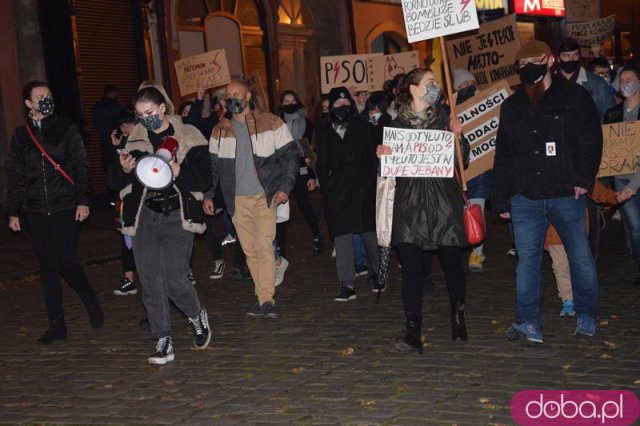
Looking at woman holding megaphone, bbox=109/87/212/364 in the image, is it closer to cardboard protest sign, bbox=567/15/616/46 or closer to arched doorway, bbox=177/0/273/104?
cardboard protest sign, bbox=567/15/616/46

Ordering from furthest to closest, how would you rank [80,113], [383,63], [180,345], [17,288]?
[80,113], [383,63], [17,288], [180,345]

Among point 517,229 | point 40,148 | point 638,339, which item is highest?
point 40,148

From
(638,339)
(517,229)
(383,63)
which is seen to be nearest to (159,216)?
(517,229)

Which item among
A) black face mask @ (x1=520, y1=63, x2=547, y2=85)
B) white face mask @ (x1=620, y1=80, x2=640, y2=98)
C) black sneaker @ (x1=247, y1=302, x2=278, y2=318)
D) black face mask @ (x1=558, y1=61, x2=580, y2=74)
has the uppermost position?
black face mask @ (x1=558, y1=61, x2=580, y2=74)

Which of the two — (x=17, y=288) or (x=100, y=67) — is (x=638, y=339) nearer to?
(x=17, y=288)

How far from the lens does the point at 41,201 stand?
8.00m

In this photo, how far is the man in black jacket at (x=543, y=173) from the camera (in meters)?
6.79

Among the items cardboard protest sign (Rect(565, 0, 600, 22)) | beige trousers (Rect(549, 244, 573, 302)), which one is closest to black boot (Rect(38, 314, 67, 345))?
beige trousers (Rect(549, 244, 573, 302))

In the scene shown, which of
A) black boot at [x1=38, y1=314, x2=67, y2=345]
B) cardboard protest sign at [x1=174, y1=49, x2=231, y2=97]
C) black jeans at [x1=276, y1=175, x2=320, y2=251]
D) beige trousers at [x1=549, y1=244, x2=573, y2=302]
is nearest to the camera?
beige trousers at [x1=549, y1=244, x2=573, y2=302]

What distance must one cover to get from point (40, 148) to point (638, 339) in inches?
191

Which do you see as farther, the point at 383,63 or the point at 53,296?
the point at 383,63

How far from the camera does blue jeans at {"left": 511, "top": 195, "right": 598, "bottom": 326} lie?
6934mm

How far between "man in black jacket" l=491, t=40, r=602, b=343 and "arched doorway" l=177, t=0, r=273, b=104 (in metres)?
15.0

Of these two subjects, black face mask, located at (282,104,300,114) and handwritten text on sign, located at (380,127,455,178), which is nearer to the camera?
handwritten text on sign, located at (380,127,455,178)
